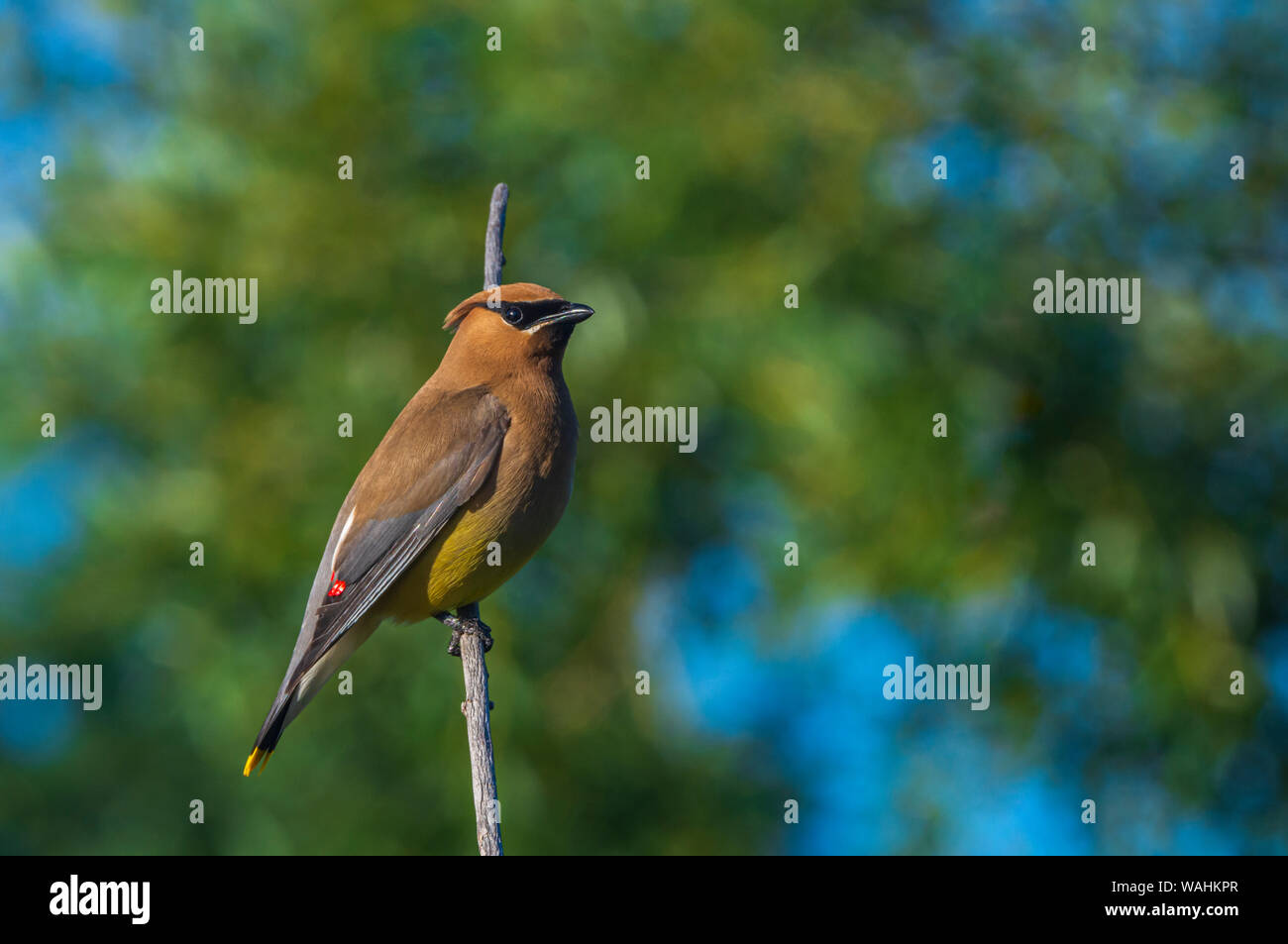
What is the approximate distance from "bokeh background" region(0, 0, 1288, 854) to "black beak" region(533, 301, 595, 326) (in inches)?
297

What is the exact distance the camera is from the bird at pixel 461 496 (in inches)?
166

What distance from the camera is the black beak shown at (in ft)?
14.3

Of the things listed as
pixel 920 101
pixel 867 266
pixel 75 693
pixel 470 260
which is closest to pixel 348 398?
pixel 470 260

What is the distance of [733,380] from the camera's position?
41.0 feet

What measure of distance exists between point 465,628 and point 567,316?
99 cm

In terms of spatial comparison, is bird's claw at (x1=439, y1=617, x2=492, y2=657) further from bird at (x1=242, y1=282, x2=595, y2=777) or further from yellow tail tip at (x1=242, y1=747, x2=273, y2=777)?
yellow tail tip at (x1=242, y1=747, x2=273, y2=777)

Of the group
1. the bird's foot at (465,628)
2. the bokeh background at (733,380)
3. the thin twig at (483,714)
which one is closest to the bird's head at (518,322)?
the thin twig at (483,714)

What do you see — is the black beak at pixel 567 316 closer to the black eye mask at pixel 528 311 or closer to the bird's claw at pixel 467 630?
the black eye mask at pixel 528 311

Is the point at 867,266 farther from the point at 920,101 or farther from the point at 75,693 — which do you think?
the point at 75,693

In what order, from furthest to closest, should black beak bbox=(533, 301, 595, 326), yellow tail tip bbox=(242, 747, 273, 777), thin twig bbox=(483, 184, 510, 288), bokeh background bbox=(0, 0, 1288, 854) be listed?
bokeh background bbox=(0, 0, 1288, 854) → black beak bbox=(533, 301, 595, 326) → thin twig bbox=(483, 184, 510, 288) → yellow tail tip bbox=(242, 747, 273, 777)

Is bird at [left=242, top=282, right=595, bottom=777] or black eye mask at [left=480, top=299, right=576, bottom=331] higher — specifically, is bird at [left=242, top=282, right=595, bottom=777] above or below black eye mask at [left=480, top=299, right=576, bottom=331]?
below

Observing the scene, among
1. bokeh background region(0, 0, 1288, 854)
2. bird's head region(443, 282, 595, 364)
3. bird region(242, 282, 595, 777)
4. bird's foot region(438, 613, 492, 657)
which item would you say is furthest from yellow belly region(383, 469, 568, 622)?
bokeh background region(0, 0, 1288, 854)

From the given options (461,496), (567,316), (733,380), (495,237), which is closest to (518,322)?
(567,316)

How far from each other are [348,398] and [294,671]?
8.35 m
